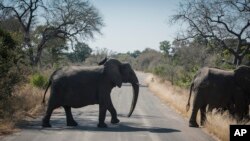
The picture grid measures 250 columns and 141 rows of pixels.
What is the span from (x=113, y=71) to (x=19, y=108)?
4.74 metres

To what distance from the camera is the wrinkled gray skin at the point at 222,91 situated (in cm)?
1753

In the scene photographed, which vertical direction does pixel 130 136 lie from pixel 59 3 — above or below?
below

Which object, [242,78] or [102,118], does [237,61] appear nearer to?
[242,78]

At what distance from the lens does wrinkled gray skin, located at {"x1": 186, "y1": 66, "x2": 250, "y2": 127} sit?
1753 centimetres

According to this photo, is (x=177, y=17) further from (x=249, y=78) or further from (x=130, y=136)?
(x=130, y=136)

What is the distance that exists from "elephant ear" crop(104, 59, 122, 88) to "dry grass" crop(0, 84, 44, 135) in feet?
12.1

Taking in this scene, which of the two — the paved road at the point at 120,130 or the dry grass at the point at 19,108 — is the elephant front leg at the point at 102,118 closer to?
the paved road at the point at 120,130

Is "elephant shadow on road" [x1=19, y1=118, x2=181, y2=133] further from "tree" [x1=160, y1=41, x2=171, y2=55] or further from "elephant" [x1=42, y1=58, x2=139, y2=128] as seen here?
"tree" [x1=160, y1=41, x2=171, y2=55]

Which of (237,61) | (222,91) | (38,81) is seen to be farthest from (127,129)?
(237,61)

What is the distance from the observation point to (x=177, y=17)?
3175cm

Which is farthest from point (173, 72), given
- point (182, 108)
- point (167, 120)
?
point (167, 120)

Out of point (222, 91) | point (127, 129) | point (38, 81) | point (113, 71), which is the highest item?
point (113, 71)

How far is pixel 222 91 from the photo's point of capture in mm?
17641

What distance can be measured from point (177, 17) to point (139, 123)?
15.0 metres
